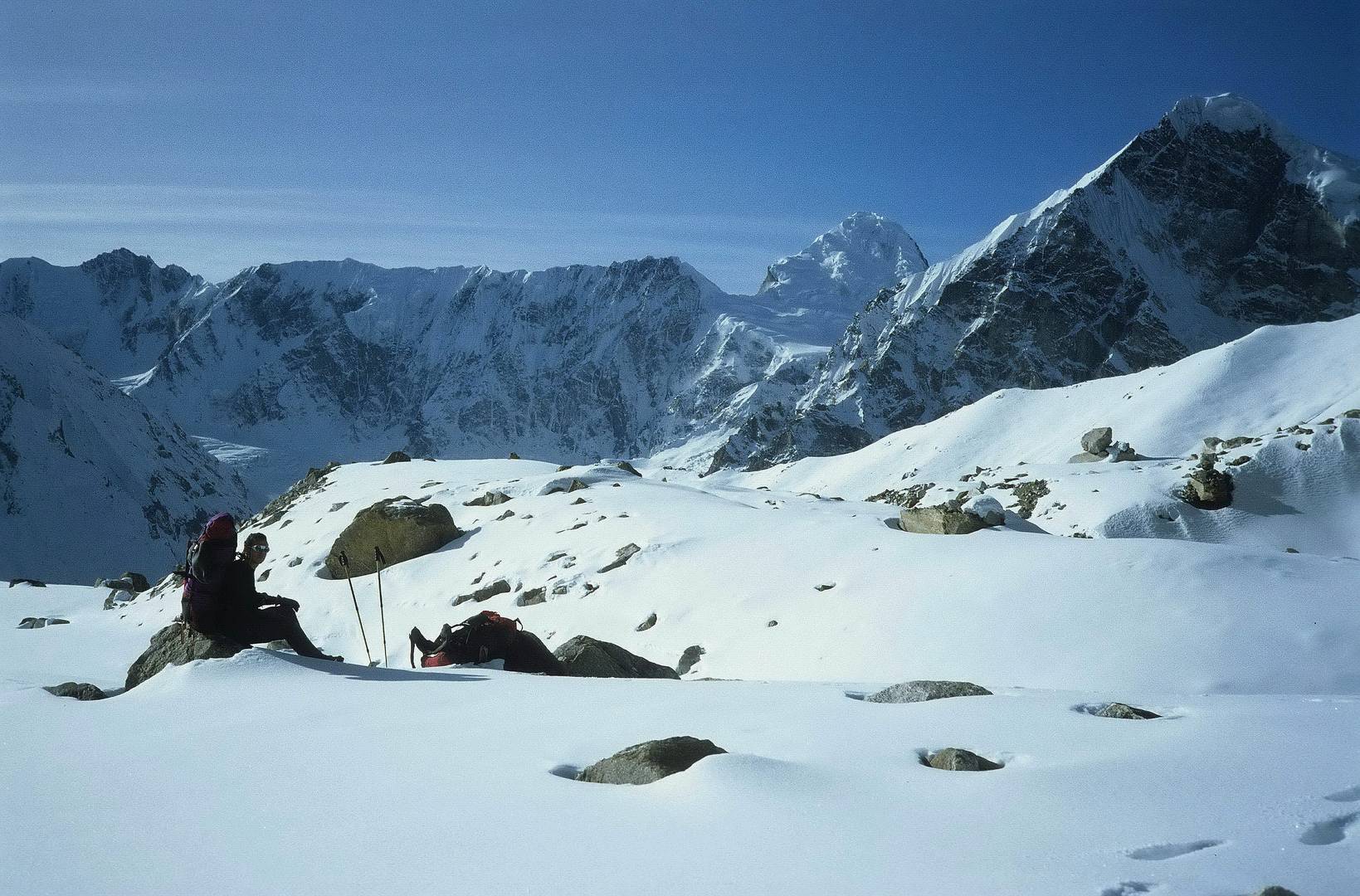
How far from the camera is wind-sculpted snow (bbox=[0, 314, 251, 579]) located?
11694cm

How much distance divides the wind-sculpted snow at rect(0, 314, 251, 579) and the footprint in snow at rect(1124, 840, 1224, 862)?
427 ft

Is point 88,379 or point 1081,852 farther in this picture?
point 88,379

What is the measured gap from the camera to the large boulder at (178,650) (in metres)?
7.58

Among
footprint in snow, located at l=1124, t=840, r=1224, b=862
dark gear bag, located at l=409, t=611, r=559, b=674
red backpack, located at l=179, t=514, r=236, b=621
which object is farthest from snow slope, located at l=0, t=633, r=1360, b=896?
dark gear bag, located at l=409, t=611, r=559, b=674

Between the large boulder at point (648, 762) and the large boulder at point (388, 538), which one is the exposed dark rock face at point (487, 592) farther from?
the large boulder at point (648, 762)

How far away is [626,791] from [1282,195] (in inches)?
7028

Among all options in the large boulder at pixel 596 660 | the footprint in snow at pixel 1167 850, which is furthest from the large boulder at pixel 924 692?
the large boulder at pixel 596 660

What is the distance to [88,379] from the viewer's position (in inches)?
5822

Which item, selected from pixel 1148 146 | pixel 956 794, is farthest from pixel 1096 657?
pixel 1148 146

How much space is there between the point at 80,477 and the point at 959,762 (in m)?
152

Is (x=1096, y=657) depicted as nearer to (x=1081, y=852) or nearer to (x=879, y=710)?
(x=879, y=710)

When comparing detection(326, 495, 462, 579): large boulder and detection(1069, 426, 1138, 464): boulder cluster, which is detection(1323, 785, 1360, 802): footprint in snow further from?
detection(1069, 426, 1138, 464): boulder cluster

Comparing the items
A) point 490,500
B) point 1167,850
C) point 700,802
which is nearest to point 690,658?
point 700,802

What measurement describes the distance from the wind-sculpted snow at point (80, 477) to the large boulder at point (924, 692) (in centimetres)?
12761
